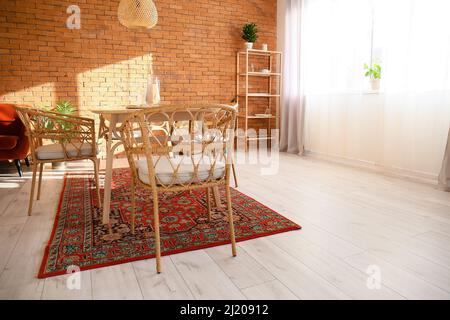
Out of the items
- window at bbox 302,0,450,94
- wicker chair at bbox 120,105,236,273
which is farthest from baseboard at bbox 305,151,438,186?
wicker chair at bbox 120,105,236,273

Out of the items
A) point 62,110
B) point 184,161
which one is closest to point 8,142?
point 62,110

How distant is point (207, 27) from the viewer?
17.3ft

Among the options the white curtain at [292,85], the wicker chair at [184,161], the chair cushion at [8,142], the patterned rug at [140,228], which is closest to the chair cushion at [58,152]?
the patterned rug at [140,228]

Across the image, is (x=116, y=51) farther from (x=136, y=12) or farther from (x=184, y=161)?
(x=184, y=161)

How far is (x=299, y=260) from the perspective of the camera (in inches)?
67.9

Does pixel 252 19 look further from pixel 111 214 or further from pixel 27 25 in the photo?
pixel 111 214

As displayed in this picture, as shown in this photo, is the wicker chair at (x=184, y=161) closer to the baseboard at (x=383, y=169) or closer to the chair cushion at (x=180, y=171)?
the chair cushion at (x=180, y=171)

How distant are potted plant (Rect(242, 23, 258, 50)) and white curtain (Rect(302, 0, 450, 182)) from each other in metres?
0.82

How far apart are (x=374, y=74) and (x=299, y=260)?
2.98m

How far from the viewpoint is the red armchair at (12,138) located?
3.66 m

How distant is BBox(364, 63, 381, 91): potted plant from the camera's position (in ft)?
12.7

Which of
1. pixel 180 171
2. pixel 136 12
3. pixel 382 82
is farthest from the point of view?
pixel 382 82

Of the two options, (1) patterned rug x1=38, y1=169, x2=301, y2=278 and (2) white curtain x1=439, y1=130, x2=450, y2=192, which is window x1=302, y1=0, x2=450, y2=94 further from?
(1) patterned rug x1=38, y1=169, x2=301, y2=278
